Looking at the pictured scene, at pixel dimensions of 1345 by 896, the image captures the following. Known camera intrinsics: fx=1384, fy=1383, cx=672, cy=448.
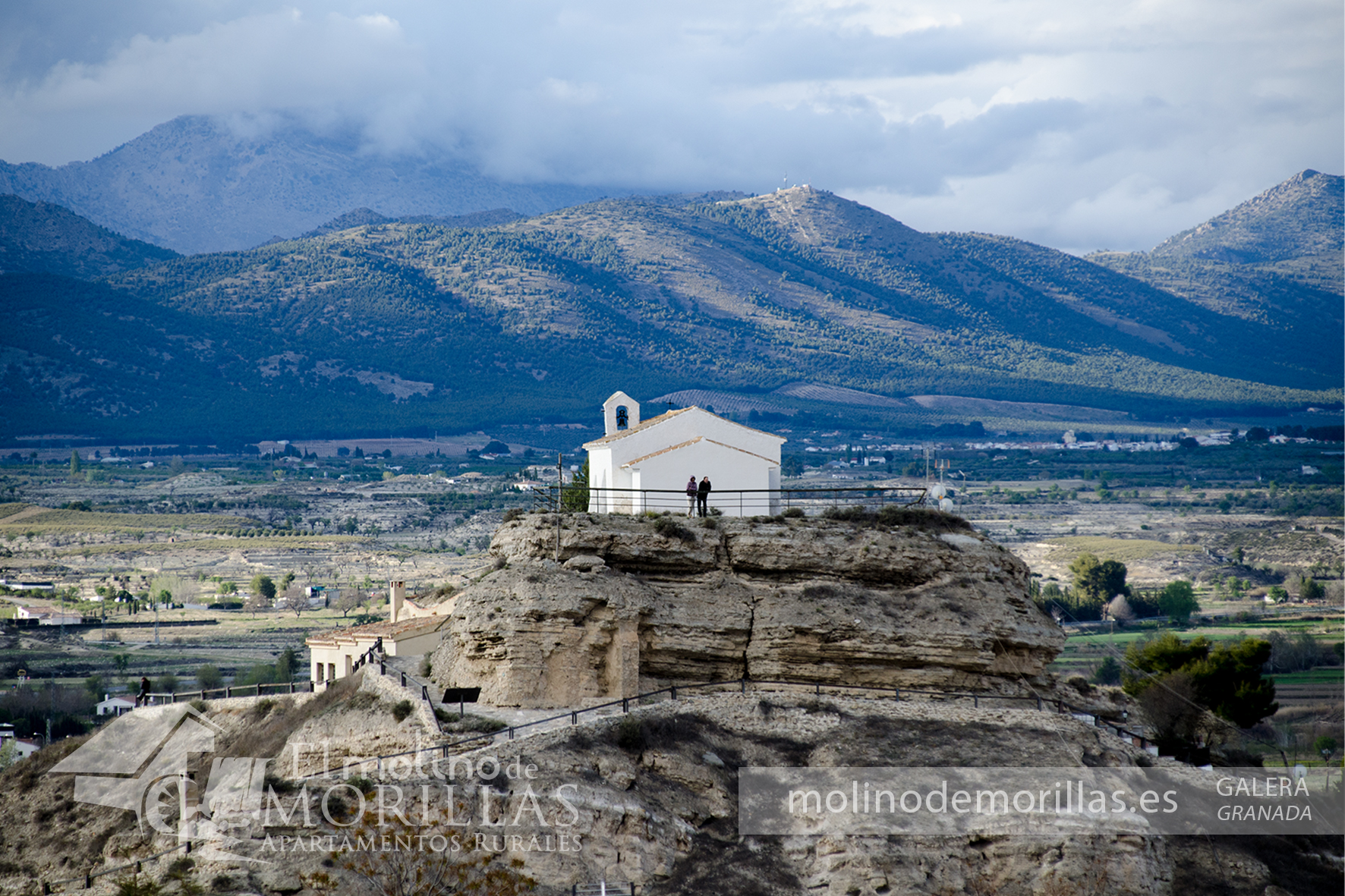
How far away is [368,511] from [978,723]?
133 m

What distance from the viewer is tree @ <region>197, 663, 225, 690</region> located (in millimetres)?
78688

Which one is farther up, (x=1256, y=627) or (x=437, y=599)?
(x=437, y=599)

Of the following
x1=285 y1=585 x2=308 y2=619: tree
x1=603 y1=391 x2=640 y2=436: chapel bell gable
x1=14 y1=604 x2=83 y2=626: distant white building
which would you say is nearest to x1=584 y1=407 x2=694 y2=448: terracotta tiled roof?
x1=603 y1=391 x2=640 y2=436: chapel bell gable

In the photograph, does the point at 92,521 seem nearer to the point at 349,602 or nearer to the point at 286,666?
the point at 349,602

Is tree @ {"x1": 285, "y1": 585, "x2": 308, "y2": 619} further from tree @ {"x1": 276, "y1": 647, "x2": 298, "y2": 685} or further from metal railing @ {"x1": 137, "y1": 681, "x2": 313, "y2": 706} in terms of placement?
metal railing @ {"x1": 137, "y1": 681, "x2": 313, "y2": 706}

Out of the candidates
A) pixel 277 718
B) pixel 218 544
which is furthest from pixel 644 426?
pixel 218 544

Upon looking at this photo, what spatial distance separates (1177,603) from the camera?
110m

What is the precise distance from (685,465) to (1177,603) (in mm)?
78881

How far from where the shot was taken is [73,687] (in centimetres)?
8556

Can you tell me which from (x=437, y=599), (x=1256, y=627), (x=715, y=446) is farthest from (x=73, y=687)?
(x=1256, y=627)

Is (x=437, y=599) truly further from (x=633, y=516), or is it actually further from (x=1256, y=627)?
(x=1256, y=627)

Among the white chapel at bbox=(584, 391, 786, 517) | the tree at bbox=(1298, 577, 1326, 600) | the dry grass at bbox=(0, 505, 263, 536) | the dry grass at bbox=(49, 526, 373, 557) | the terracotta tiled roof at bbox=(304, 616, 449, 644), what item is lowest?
the tree at bbox=(1298, 577, 1326, 600)

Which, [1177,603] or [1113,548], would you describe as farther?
[1113,548]

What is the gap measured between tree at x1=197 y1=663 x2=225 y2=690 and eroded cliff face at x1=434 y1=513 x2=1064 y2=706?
149ft
